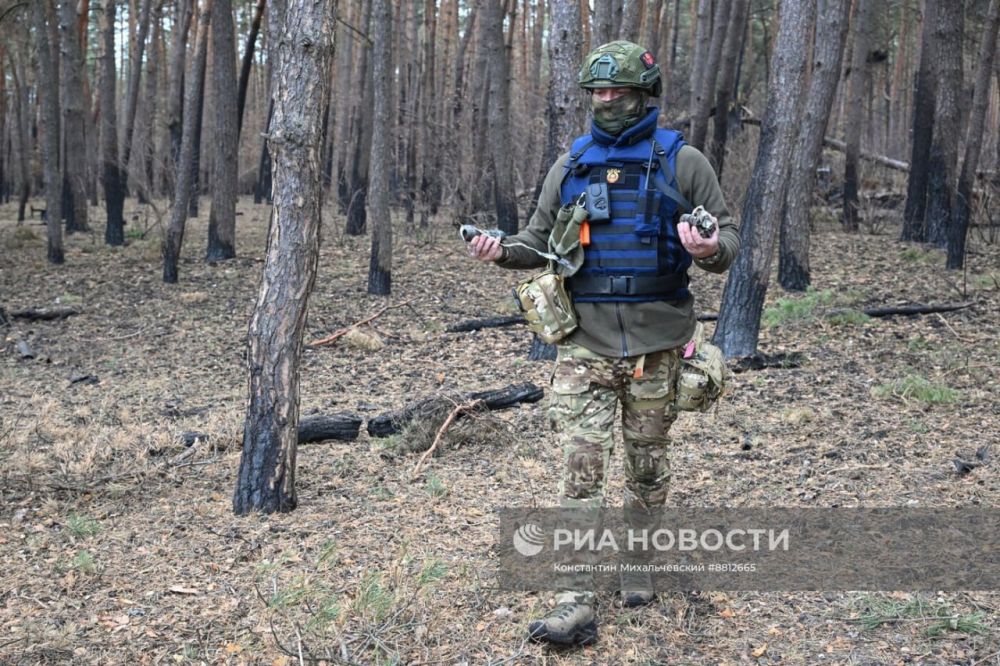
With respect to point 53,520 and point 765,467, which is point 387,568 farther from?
point 765,467

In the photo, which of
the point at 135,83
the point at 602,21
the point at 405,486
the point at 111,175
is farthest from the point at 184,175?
the point at 135,83

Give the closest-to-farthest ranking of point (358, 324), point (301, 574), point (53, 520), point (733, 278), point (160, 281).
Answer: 1. point (301, 574)
2. point (53, 520)
3. point (733, 278)
4. point (358, 324)
5. point (160, 281)

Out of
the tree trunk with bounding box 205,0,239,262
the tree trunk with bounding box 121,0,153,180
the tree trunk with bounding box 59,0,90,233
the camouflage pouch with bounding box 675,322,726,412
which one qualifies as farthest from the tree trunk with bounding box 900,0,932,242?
the tree trunk with bounding box 121,0,153,180

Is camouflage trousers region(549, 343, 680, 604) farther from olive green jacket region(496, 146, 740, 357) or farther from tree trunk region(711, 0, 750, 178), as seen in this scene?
tree trunk region(711, 0, 750, 178)

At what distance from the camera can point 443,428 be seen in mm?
6090

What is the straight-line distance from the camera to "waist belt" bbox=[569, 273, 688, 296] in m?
3.66

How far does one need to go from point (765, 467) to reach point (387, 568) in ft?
8.33

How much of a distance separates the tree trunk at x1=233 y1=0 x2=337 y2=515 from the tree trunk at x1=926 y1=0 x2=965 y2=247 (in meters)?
10.8

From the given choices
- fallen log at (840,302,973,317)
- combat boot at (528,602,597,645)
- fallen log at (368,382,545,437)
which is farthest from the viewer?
fallen log at (840,302,973,317)

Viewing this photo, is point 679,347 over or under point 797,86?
under

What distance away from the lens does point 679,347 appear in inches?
148

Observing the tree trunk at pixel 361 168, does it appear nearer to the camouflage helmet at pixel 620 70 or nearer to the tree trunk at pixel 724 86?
the tree trunk at pixel 724 86

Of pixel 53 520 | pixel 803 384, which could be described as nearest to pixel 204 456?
pixel 53 520

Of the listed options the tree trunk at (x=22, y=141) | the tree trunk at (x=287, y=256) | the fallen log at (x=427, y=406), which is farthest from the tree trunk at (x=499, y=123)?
the tree trunk at (x=22, y=141)
